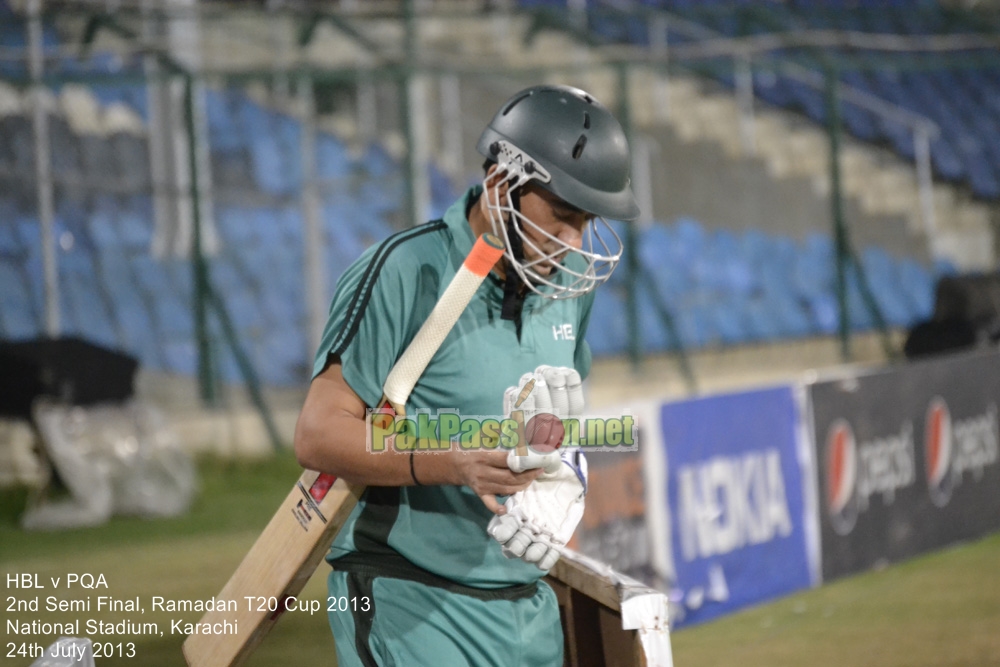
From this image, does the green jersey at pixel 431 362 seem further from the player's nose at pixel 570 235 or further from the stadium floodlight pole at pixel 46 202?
the stadium floodlight pole at pixel 46 202

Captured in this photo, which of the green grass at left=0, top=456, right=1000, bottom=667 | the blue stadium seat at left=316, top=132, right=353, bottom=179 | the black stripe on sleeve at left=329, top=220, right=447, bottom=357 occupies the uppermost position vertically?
the blue stadium seat at left=316, top=132, right=353, bottom=179

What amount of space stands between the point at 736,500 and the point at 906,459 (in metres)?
1.71

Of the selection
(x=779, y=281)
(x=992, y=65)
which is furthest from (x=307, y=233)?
(x=992, y=65)

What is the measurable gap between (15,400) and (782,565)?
5.12m

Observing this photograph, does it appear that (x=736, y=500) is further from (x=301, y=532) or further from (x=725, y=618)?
(x=301, y=532)

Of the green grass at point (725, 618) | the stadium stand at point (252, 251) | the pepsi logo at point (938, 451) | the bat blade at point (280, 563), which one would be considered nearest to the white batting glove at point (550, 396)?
the bat blade at point (280, 563)

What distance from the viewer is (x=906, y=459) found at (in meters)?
7.82

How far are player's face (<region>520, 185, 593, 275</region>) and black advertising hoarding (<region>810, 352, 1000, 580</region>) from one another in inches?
184

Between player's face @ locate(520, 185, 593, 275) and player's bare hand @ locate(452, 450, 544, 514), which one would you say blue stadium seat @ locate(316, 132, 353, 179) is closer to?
player's face @ locate(520, 185, 593, 275)

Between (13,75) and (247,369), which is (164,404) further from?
(13,75)

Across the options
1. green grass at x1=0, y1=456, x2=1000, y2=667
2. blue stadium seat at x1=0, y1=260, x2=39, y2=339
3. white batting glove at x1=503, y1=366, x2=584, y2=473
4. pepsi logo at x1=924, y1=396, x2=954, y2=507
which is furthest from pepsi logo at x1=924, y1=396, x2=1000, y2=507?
blue stadium seat at x1=0, y1=260, x2=39, y2=339

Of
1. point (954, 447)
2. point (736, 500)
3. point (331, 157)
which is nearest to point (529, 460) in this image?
point (736, 500)

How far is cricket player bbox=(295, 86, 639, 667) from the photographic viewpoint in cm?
263

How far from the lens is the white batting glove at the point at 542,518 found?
2555 millimetres
